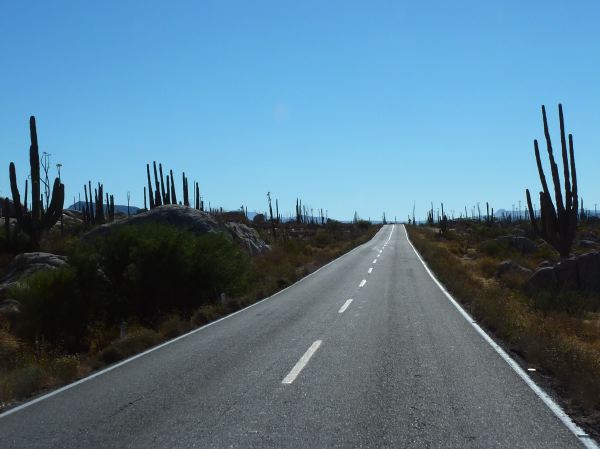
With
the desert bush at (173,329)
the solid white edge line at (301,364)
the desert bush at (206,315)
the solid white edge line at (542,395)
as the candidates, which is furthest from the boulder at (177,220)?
the solid white edge line at (301,364)

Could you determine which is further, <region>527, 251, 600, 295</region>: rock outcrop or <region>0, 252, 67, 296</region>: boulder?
<region>0, 252, 67, 296</region>: boulder

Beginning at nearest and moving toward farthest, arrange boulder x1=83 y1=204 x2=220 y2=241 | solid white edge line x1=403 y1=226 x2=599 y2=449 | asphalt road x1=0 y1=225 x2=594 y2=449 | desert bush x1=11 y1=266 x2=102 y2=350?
solid white edge line x1=403 y1=226 x2=599 y2=449 < asphalt road x1=0 y1=225 x2=594 y2=449 < desert bush x1=11 y1=266 x2=102 y2=350 < boulder x1=83 y1=204 x2=220 y2=241

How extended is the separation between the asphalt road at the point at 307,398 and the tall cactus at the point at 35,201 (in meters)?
17.6

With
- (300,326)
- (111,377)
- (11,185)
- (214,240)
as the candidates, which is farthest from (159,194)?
(111,377)

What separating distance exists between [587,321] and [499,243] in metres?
30.2

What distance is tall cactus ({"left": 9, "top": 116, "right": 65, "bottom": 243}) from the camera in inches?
1070

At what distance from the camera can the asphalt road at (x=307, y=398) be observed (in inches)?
236

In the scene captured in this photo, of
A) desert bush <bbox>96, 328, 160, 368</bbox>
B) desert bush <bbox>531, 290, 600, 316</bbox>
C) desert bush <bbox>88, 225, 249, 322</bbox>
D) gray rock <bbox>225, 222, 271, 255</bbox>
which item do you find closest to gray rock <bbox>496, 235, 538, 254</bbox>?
gray rock <bbox>225, 222, 271, 255</bbox>

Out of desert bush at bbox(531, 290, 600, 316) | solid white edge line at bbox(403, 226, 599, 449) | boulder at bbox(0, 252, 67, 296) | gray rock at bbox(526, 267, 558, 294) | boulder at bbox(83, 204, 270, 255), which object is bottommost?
desert bush at bbox(531, 290, 600, 316)

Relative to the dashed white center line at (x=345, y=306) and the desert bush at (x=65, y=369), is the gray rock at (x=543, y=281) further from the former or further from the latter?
the desert bush at (x=65, y=369)

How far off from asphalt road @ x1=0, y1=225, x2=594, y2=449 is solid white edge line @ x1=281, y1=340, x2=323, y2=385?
0.05 ft

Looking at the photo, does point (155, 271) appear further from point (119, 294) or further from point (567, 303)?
point (567, 303)

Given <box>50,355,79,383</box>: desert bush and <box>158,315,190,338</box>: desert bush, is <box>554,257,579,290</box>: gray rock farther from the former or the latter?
<box>50,355,79,383</box>: desert bush

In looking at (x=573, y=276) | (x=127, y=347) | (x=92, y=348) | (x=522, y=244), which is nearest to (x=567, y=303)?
(x=573, y=276)
